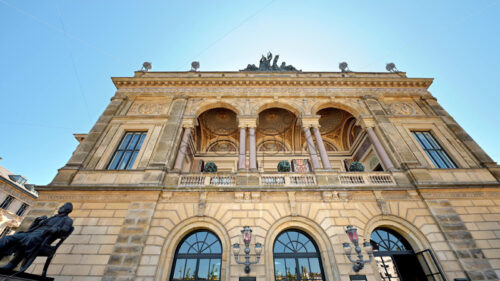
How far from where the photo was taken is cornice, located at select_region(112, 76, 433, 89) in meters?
13.2

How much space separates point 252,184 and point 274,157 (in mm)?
5755

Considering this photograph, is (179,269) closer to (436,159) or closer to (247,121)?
(247,121)

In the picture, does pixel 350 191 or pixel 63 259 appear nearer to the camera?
pixel 63 259

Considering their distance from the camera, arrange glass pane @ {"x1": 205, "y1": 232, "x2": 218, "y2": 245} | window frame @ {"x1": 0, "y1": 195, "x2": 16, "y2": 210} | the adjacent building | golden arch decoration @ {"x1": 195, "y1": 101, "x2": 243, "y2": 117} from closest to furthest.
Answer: glass pane @ {"x1": 205, "y1": 232, "x2": 218, "y2": 245}, golden arch decoration @ {"x1": 195, "y1": 101, "x2": 243, "y2": 117}, the adjacent building, window frame @ {"x1": 0, "y1": 195, "x2": 16, "y2": 210}

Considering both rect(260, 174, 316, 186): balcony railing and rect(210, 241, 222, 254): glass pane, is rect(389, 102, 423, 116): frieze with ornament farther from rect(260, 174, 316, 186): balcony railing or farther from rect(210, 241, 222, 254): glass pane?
rect(210, 241, 222, 254): glass pane

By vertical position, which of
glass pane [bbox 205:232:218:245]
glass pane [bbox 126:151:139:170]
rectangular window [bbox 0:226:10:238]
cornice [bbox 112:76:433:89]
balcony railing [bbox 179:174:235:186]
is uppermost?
cornice [bbox 112:76:433:89]

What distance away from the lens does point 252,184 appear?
891 cm

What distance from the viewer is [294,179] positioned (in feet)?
30.5

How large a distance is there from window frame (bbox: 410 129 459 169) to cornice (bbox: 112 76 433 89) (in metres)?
3.84

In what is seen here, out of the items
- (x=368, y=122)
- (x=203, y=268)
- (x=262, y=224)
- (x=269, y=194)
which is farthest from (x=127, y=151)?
(x=368, y=122)

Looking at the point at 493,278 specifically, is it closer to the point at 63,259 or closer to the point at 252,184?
the point at 252,184

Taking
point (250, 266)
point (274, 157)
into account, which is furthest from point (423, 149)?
point (250, 266)

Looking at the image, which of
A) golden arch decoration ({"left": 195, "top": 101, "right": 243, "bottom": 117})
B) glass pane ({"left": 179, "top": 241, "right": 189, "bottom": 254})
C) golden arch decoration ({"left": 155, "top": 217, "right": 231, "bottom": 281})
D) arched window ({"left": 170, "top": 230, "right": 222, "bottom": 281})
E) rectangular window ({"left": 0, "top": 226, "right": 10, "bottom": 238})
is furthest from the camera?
rectangular window ({"left": 0, "top": 226, "right": 10, "bottom": 238})

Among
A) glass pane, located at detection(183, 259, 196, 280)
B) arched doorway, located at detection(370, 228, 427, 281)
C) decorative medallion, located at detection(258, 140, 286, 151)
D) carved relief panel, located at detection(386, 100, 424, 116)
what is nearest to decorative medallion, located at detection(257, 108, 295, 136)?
decorative medallion, located at detection(258, 140, 286, 151)
